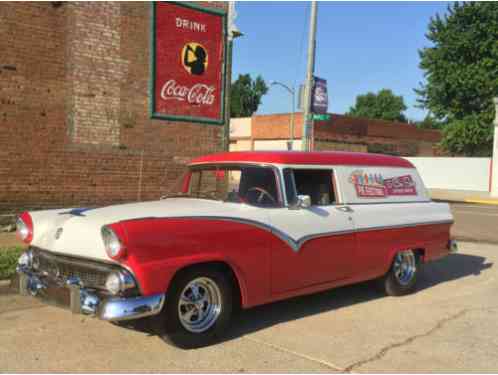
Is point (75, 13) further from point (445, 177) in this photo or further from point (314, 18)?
point (445, 177)

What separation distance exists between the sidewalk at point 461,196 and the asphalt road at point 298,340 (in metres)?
21.5

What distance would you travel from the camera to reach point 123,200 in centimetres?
1121

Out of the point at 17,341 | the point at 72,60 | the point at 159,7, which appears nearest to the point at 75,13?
the point at 72,60

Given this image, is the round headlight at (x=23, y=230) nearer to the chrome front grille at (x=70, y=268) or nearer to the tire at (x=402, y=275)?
the chrome front grille at (x=70, y=268)

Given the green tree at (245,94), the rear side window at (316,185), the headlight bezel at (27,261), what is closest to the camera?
the headlight bezel at (27,261)

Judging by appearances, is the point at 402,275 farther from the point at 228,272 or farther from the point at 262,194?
the point at 228,272

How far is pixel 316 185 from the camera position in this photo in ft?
18.4

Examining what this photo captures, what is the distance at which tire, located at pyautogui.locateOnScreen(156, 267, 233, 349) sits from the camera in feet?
13.8

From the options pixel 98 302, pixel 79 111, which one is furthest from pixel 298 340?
pixel 79 111

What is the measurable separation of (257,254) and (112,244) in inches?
53.8

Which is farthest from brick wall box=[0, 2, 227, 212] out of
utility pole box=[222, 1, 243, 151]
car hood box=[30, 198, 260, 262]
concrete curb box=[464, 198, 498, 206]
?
concrete curb box=[464, 198, 498, 206]

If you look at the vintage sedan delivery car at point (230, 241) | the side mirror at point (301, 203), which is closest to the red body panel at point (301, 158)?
the vintage sedan delivery car at point (230, 241)

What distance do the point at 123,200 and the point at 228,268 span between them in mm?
7072

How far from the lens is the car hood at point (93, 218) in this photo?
4184mm
